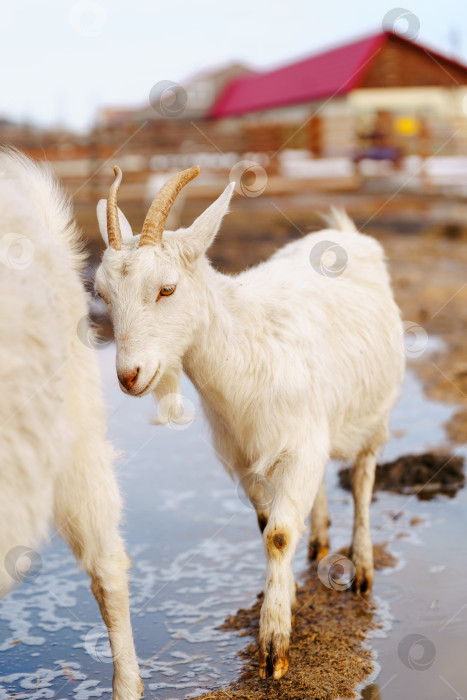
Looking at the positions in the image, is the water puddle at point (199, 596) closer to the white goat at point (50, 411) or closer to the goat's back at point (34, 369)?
the white goat at point (50, 411)

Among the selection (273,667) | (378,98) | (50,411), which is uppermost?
(378,98)

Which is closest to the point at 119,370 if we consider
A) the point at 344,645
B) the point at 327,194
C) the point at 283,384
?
the point at 283,384

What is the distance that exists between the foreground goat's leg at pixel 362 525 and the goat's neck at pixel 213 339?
1.24m

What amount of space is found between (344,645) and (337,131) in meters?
25.7

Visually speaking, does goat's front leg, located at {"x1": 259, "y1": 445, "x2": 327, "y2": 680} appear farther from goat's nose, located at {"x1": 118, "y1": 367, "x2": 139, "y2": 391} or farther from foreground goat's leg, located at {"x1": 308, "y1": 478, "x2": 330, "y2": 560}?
foreground goat's leg, located at {"x1": 308, "y1": 478, "x2": 330, "y2": 560}

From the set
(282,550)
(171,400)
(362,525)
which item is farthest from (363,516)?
(171,400)

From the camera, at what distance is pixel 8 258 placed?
2859 millimetres

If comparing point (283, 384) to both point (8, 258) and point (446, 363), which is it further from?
point (446, 363)

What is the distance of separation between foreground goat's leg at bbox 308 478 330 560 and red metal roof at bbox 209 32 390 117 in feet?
79.3

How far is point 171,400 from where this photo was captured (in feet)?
12.3

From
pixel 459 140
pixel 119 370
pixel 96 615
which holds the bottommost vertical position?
pixel 96 615

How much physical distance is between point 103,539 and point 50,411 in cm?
63

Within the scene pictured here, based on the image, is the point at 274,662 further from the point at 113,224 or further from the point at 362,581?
the point at 113,224

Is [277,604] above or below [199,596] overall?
below
